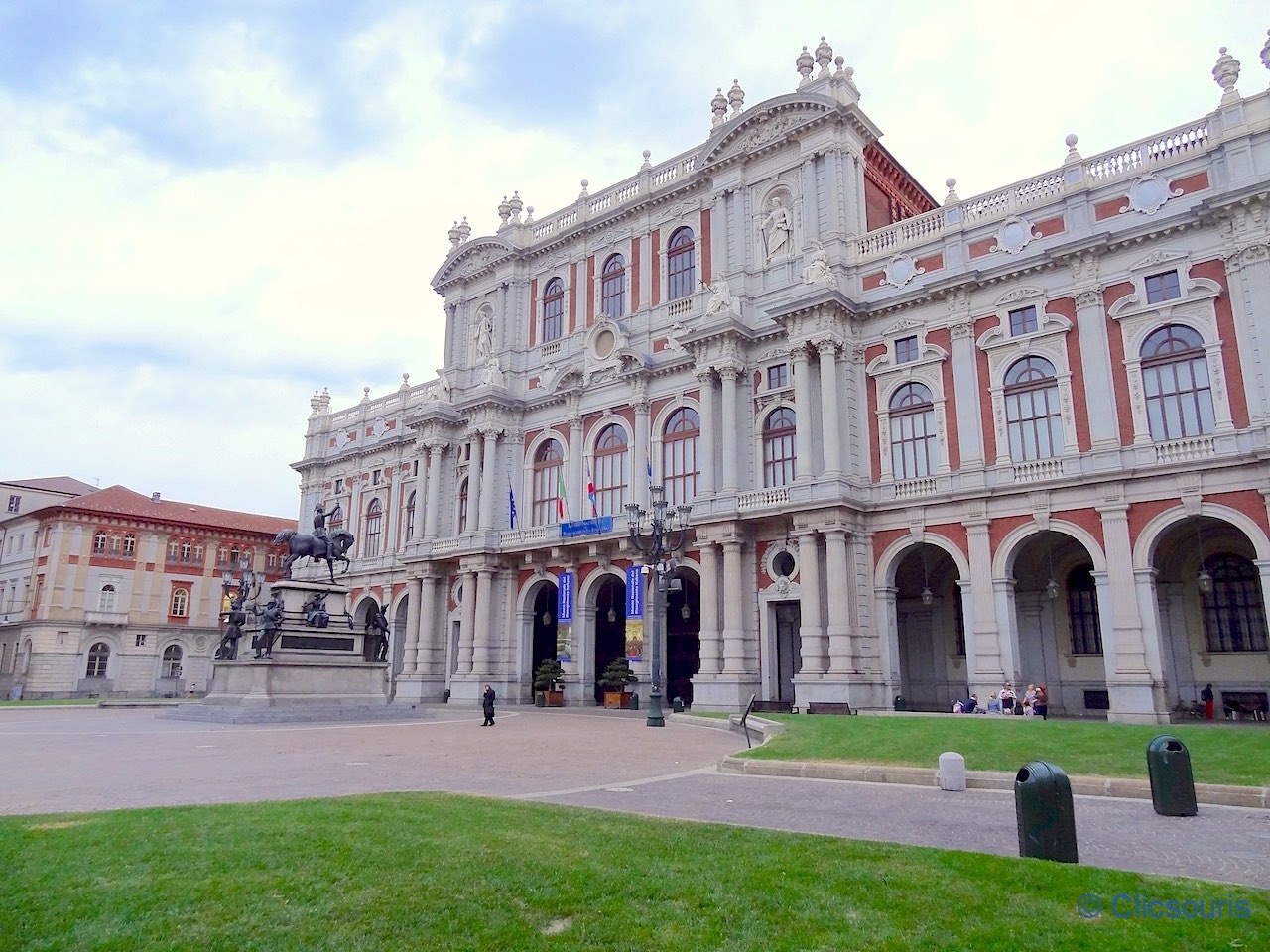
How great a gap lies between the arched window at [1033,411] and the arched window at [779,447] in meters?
7.70

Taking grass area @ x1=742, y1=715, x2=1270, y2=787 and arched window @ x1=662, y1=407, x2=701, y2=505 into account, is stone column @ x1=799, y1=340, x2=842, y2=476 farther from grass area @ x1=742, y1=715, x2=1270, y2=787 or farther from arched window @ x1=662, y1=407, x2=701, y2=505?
grass area @ x1=742, y1=715, x2=1270, y2=787

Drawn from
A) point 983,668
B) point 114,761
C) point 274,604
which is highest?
point 274,604

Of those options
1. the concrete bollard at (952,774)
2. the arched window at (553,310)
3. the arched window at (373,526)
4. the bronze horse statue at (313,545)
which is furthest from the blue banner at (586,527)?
the concrete bollard at (952,774)

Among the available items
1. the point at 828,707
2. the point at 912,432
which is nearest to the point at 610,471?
the point at 912,432

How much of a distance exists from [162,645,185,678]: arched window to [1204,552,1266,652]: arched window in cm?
6076

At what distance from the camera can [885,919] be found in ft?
19.6

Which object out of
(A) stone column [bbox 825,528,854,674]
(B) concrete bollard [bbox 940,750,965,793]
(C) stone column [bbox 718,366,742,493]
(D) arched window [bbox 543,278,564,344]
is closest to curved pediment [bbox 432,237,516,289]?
(D) arched window [bbox 543,278,564,344]

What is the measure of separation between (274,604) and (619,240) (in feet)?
75.2

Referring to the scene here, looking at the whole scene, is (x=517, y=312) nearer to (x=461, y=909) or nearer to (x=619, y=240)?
(x=619, y=240)

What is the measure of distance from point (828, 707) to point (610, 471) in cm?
1524

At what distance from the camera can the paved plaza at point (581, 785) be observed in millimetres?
9219

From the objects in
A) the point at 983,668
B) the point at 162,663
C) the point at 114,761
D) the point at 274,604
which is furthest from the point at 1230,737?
the point at 162,663

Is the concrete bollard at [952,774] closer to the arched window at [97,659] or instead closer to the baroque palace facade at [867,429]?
the baroque palace facade at [867,429]

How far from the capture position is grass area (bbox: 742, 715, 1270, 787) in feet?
43.5
